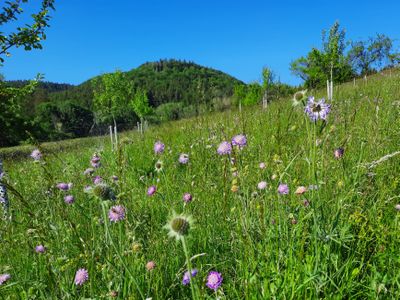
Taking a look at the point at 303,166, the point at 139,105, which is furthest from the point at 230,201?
the point at 139,105

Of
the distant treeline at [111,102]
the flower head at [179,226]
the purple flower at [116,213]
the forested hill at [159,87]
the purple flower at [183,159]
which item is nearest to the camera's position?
the flower head at [179,226]

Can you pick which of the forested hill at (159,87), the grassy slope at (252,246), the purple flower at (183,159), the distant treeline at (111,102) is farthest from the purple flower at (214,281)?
the forested hill at (159,87)

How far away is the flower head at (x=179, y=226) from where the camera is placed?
3.42ft

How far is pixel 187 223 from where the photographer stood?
42.3 inches

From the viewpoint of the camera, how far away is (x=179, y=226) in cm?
106

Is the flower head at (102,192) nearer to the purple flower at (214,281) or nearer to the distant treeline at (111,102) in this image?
the distant treeline at (111,102)

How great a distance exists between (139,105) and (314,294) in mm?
38484

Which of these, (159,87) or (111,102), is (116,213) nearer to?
(111,102)

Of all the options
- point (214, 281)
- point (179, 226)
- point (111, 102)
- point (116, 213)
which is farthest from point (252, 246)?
point (111, 102)

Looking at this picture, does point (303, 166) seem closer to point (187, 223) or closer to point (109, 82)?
point (187, 223)

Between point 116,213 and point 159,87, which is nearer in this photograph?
point 116,213

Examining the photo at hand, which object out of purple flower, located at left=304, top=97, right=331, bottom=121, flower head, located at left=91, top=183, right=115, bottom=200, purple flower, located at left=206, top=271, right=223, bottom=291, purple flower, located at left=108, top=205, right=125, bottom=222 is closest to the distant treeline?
flower head, located at left=91, top=183, right=115, bottom=200

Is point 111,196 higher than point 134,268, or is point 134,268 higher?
point 111,196

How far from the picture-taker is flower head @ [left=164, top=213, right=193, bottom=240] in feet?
3.42
